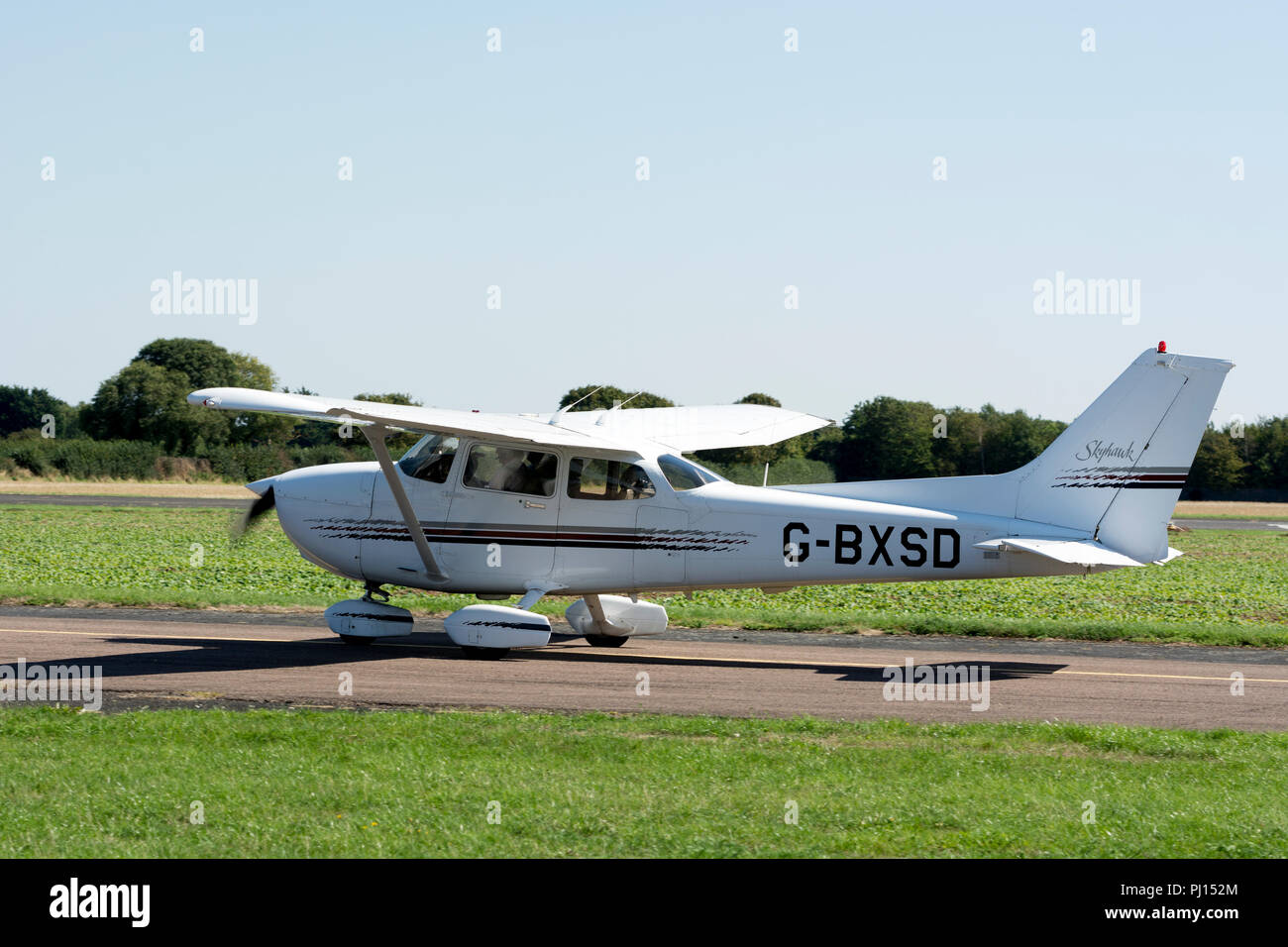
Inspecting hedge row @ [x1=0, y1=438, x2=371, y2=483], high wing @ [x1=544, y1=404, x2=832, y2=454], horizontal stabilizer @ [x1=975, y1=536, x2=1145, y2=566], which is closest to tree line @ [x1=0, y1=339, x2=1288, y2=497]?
hedge row @ [x1=0, y1=438, x2=371, y2=483]

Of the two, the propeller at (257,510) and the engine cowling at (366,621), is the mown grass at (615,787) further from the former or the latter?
the propeller at (257,510)

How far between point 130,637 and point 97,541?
62.9ft

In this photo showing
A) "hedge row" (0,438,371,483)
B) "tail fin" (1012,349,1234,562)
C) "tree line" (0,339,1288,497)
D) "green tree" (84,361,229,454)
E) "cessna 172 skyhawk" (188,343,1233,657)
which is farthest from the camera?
"green tree" (84,361,229,454)

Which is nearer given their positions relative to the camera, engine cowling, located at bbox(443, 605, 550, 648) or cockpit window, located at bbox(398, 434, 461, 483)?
engine cowling, located at bbox(443, 605, 550, 648)

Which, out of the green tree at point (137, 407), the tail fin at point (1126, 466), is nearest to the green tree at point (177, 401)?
the green tree at point (137, 407)

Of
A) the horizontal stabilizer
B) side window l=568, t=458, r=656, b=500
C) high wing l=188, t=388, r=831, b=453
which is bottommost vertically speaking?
the horizontal stabilizer

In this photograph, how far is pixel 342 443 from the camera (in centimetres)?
5391

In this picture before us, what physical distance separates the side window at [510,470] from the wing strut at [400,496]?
31.1 inches

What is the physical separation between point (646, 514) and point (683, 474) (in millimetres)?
660

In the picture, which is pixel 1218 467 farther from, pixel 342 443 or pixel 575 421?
pixel 575 421

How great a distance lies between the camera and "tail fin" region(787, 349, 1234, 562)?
13164 millimetres

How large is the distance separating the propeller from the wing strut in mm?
1722

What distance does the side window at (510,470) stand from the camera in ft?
48.6

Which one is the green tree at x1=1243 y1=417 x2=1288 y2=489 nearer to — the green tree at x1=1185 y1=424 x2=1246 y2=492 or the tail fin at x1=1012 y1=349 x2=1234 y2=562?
the green tree at x1=1185 y1=424 x2=1246 y2=492
